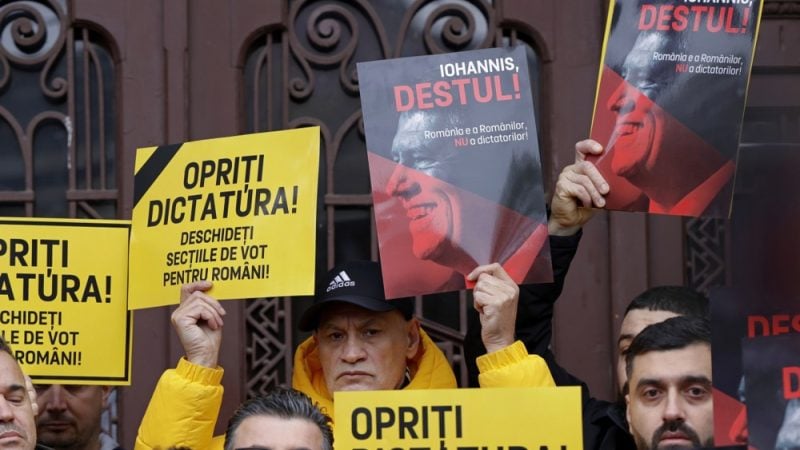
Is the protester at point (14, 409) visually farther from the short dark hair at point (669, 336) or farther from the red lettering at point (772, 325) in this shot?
the red lettering at point (772, 325)

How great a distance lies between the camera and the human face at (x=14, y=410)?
13.8ft

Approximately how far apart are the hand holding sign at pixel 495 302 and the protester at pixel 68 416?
3.89 ft

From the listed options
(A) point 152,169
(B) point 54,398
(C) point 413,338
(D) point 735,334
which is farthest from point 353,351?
(D) point 735,334

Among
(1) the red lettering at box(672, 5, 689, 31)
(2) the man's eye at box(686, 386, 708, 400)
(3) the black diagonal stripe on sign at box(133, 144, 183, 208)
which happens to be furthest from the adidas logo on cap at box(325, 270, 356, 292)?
(1) the red lettering at box(672, 5, 689, 31)

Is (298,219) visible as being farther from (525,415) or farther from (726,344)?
(726,344)

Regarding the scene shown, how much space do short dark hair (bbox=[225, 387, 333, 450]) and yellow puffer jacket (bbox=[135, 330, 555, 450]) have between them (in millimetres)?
469

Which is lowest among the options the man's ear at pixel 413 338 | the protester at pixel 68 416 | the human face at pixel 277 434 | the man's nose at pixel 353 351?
the human face at pixel 277 434

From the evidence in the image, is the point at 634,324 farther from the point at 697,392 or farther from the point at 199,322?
the point at 199,322

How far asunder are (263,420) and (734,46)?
60.2 inches

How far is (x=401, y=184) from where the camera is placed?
4.54 m

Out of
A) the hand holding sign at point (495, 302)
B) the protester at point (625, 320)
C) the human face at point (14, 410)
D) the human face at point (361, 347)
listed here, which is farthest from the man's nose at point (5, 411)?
the protester at point (625, 320)

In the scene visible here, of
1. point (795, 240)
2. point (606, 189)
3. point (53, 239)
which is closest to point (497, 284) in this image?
point (606, 189)

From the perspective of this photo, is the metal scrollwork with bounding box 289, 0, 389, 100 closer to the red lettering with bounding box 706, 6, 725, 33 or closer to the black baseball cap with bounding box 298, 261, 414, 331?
the black baseball cap with bounding box 298, 261, 414, 331

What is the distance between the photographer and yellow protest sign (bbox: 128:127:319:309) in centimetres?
462
